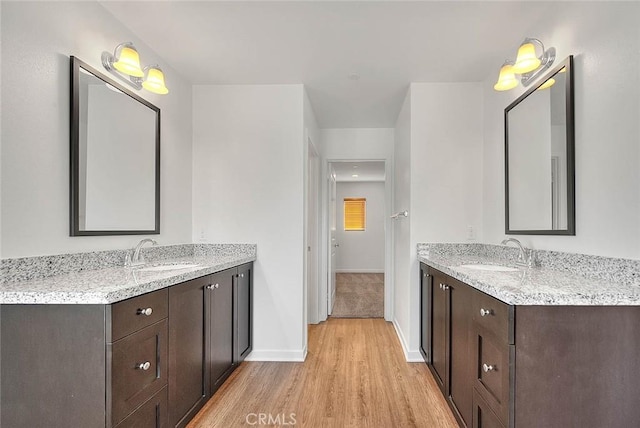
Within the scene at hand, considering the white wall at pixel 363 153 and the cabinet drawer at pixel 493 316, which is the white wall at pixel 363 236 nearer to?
the white wall at pixel 363 153

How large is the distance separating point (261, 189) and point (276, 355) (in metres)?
1.47

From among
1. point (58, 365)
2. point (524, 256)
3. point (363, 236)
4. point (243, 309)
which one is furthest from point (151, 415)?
point (363, 236)

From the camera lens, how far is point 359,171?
7059 millimetres

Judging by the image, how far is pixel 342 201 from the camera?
336 inches

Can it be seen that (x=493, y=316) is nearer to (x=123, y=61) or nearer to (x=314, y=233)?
(x=123, y=61)

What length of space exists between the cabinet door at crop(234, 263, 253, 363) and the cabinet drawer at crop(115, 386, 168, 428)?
971mm

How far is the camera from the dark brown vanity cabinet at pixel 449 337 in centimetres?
173

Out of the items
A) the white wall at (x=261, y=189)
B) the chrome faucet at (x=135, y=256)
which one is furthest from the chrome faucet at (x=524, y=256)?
the chrome faucet at (x=135, y=256)

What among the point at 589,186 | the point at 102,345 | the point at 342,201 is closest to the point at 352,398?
the point at 102,345

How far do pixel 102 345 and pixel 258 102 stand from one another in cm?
232

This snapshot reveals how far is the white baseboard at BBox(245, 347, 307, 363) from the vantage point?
2.91 m

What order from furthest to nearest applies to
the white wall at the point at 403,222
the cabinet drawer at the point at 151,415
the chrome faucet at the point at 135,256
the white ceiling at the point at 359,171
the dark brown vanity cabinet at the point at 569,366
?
the white ceiling at the point at 359,171 → the white wall at the point at 403,222 → the chrome faucet at the point at 135,256 → the cabinet drawer at the point at 151,415 → the dark brown vanity cabinet at the point at 569,366

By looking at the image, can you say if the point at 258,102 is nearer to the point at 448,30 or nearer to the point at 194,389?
the point at 448,30

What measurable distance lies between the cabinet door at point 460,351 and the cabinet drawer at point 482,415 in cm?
7
